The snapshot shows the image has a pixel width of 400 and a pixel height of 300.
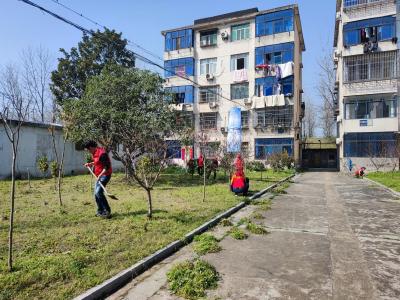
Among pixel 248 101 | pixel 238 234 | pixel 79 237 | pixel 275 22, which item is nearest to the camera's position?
pixel 79 237

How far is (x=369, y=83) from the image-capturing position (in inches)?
1033

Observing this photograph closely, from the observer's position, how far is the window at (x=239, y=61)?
33.2 meters

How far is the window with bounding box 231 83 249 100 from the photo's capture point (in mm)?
33072

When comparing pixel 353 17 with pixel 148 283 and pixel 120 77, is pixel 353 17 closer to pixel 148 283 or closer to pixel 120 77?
pixel 120 77

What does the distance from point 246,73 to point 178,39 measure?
29.6 feet

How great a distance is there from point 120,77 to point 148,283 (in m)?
13.2

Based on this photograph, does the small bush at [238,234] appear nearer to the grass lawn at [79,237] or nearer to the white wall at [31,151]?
the grass lawn at [79,237]

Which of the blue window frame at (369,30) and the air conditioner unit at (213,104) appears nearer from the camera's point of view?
the blue window frame at (369,30)

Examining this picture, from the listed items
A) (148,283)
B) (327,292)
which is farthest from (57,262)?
(327,292)

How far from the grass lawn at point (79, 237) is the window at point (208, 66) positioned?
2585 cm

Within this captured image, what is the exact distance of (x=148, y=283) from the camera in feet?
14.4

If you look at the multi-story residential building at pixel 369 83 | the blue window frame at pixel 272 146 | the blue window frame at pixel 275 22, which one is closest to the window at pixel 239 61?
the blue window frame at pixel 275 22

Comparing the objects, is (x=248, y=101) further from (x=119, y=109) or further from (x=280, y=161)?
(x=119, y=109)

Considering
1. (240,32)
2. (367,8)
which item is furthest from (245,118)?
(367,8)
